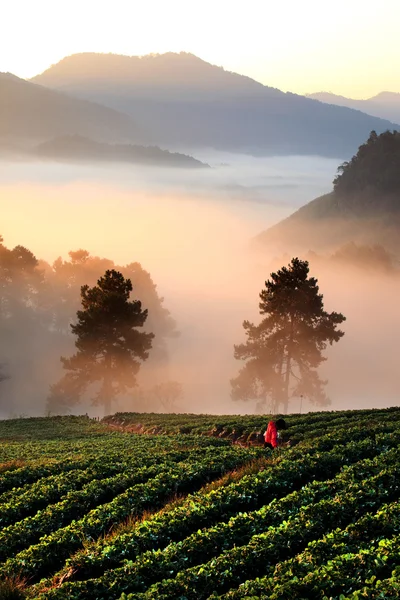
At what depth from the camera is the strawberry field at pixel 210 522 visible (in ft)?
47.0

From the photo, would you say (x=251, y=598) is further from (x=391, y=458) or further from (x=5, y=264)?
(x=5, y=264)

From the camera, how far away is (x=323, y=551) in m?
15.0

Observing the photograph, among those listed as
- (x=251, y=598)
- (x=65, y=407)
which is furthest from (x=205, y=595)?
(x=65, y=407)

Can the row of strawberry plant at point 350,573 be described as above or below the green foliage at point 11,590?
above

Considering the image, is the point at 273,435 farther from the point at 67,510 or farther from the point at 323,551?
the point at 323,551

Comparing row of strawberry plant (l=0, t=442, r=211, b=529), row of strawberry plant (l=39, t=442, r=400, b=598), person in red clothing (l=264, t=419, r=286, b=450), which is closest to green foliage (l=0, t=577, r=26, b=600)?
row of strawberry plant (l=39, t=442, r=400, b=598)

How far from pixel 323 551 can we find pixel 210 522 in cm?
430

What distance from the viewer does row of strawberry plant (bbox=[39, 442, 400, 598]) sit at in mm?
15312

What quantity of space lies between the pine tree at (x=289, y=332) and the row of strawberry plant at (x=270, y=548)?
204 ft

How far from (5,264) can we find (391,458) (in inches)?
4826

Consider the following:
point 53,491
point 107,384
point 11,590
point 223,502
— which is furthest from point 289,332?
point 11,590

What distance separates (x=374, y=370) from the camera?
15525 centimetres

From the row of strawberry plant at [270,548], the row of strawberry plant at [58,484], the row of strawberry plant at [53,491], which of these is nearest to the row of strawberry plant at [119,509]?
the row of strawberry plant at [53,491]

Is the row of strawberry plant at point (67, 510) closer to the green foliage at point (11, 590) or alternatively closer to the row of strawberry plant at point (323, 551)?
the green foliage at point (11, 590)
